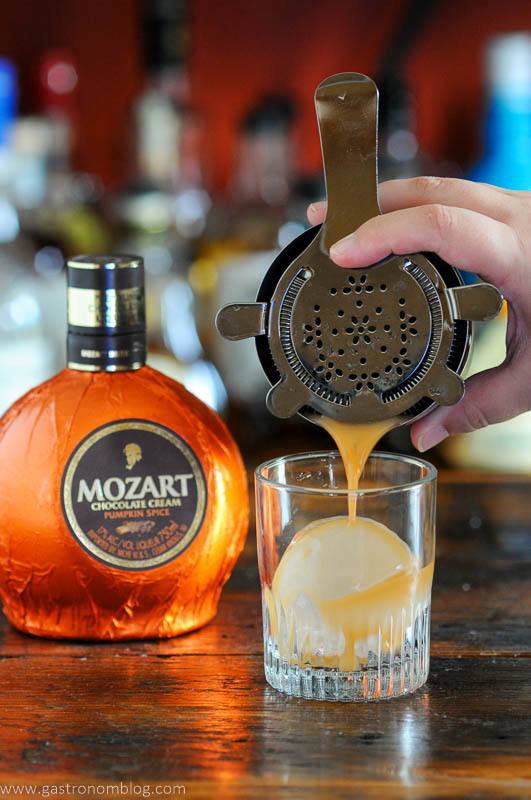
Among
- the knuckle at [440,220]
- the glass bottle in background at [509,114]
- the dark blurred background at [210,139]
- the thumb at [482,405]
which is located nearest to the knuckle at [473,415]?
the thumb at [482,405]

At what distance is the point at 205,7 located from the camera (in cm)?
147

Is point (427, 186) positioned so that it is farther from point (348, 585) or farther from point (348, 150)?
point (348, 585)

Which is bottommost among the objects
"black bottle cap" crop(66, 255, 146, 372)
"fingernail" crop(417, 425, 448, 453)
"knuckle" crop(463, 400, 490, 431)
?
"fingernail" crop(417, 425, 448, 453)

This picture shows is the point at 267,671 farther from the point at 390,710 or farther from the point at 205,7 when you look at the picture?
the point at 205,7

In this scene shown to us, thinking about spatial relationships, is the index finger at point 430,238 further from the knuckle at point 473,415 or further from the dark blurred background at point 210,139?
the dark blurred background at point 210,139

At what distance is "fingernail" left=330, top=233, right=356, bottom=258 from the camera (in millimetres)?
645

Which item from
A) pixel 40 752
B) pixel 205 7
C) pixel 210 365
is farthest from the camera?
pixel 205 7

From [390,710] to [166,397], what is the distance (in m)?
0.23

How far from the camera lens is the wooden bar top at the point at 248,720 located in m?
0.58

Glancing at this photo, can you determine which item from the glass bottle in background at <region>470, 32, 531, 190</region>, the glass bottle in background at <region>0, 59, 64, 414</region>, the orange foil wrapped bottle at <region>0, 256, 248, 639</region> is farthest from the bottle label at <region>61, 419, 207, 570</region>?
the glass bottle in background at <region>470, 32, 531, 190</region>

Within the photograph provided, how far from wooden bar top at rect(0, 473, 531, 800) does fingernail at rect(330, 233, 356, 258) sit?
0.23 metres

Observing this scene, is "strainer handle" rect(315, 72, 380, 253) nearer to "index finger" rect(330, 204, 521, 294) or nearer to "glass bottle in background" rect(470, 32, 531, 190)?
"index finger" rect(330, 204, 521, 294)

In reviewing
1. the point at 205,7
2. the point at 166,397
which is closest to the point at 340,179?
the point at 166,397

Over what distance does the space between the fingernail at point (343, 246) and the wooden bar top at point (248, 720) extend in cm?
23
